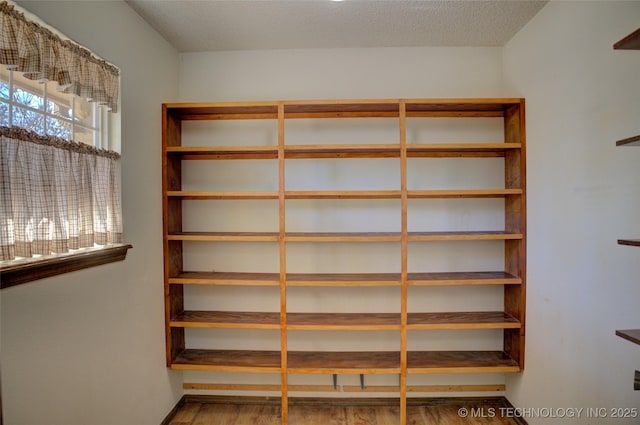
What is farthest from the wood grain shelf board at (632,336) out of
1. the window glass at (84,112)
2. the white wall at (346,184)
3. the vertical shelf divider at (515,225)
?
the window glass at (84,112)

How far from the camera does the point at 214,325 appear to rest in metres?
2.15

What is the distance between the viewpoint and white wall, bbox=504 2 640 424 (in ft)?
4.56

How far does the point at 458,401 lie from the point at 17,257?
293 centimetres

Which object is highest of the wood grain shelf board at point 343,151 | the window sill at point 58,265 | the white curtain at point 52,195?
the wood grain shelf board at point 343,151

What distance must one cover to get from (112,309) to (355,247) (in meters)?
1.64

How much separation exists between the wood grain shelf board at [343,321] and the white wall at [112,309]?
3.27ft

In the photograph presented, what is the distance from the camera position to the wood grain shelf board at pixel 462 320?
2104mm

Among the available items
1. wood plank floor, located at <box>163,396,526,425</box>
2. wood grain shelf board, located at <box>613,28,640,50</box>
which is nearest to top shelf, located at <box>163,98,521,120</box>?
wood grain shelf board, located at <box>613,28,640,50</box>

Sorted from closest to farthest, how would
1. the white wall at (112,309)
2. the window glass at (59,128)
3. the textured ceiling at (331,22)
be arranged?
1. the white wall at (112,309)
2. the window glass at (59,128)
3. the textured ceiling at (331,22)

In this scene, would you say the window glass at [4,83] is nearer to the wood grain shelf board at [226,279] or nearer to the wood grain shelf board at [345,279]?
the wood grain shelf board at [226,279]

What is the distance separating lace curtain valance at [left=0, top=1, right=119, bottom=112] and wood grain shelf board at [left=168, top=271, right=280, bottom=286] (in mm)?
1198

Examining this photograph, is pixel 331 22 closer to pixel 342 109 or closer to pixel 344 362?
pixel 342 109

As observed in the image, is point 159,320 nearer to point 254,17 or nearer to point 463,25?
point 254,17

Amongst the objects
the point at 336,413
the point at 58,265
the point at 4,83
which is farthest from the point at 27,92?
the point at 336,413
